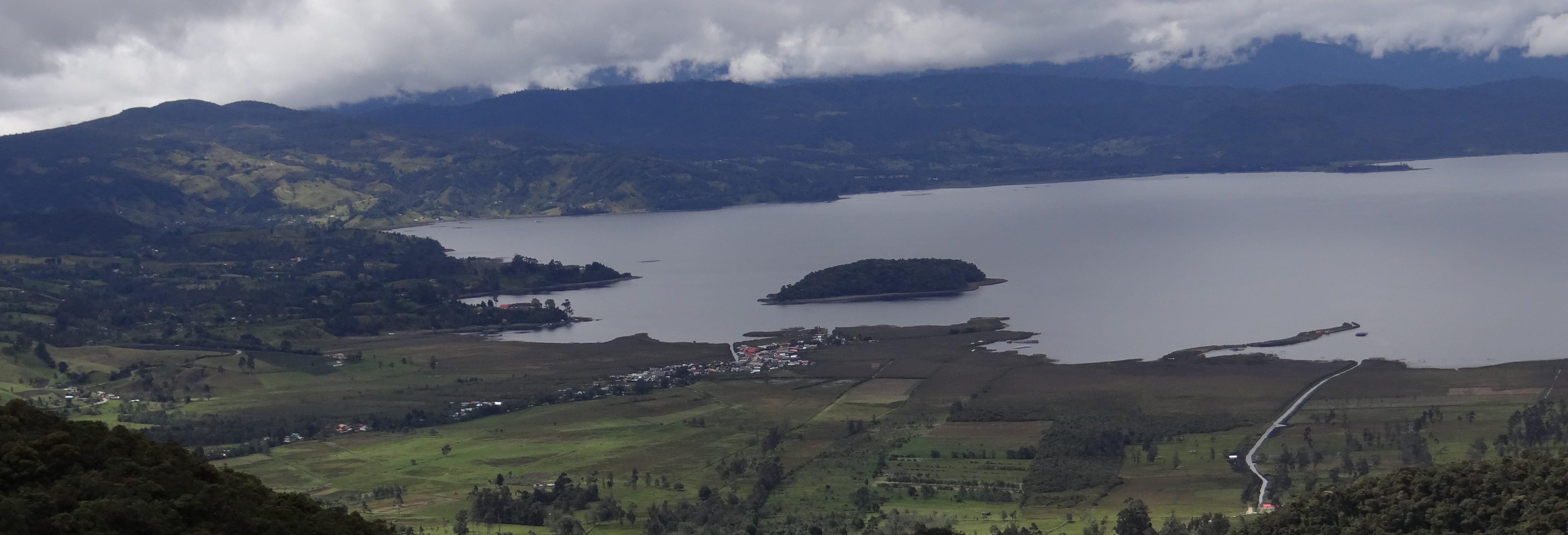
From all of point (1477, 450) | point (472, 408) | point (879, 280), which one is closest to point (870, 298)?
point (879, 280)

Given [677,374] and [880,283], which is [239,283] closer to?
[880,283]

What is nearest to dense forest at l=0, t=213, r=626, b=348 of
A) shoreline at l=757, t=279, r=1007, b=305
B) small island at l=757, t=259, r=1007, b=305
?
shoreline at l=757, t=279, r=1007, b=305

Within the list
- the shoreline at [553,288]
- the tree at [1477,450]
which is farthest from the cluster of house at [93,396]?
the tree at [1477,450]

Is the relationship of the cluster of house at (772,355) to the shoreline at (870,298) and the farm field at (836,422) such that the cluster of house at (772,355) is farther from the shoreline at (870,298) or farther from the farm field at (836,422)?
the shoreline at (870,298)

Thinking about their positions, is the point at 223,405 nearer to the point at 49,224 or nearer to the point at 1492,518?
the point at 1492,518

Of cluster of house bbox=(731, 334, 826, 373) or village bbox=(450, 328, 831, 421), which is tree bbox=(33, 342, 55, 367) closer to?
village bbox=(450, 328, 831, 421)

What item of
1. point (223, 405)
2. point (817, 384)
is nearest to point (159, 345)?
point (223, 405)
